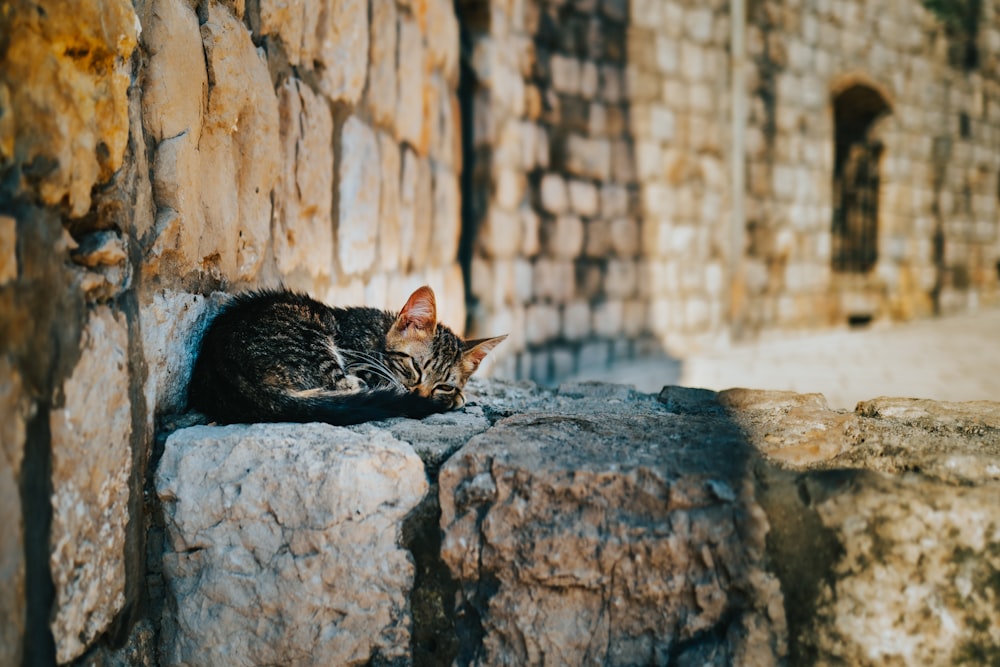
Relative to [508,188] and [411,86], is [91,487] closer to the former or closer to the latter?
[411,86]

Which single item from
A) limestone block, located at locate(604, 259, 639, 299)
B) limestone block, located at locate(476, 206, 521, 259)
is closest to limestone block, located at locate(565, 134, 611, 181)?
limestone block, located at locate(604, 259, 639, 299)

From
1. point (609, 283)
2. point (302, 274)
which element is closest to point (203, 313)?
point (302, 274)

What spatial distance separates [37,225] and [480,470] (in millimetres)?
771

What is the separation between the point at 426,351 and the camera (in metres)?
2.62

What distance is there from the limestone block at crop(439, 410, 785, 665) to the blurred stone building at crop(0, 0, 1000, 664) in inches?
23.4

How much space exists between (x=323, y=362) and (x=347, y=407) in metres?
0.40

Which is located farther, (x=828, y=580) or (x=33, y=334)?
(x=828, y=580)

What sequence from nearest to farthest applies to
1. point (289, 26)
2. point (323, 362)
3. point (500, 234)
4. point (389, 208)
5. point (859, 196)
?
point (323, 362) < point (289, 26) < point (389, 208) < point (500, 234) < point (859, 196)

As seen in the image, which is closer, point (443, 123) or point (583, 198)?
point (443, 123)

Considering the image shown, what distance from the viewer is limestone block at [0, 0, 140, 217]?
3.43 ft

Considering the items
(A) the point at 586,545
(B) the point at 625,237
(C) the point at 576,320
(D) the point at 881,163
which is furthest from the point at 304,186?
(D) the point at 881,163

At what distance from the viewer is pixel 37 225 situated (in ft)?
3.58

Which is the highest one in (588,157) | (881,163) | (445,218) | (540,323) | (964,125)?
(964,125)

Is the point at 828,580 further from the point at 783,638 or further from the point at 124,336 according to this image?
the point at 124,336
